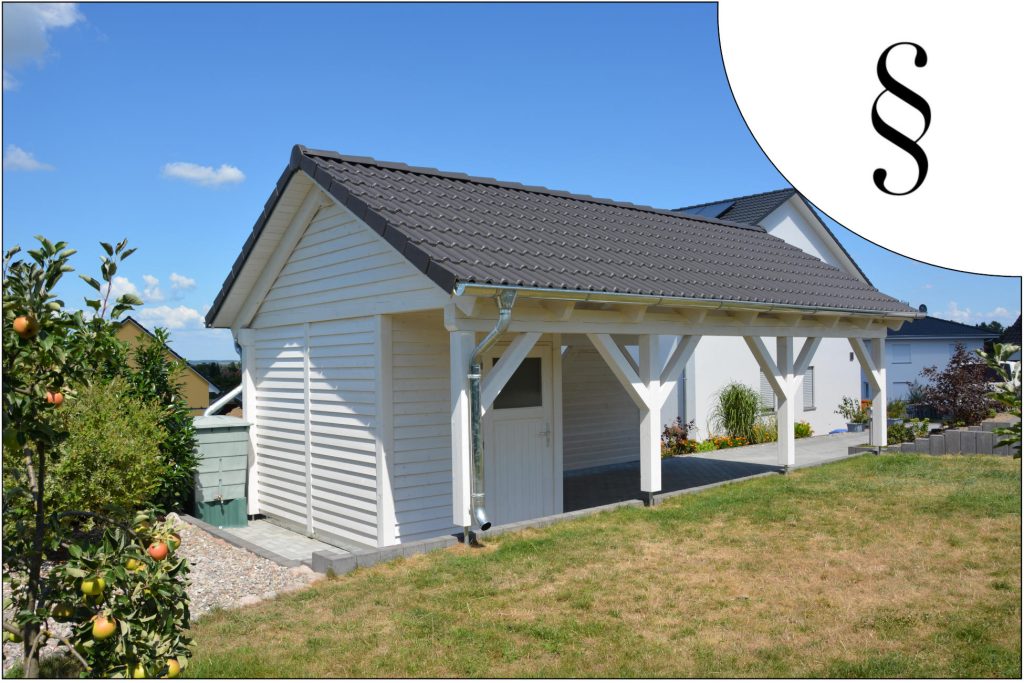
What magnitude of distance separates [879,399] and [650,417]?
6443mm

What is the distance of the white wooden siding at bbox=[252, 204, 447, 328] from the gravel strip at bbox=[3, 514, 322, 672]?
2.79 meters

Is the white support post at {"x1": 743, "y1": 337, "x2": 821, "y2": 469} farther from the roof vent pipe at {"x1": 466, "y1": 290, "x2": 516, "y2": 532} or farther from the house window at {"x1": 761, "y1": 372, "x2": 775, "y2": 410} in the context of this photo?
the house window at {"x1": 761, "y1": 372, "x2": 775, "y2": 410}

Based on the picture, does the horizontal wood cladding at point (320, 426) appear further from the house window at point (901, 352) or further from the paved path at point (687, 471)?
the house window at point (901, 352)

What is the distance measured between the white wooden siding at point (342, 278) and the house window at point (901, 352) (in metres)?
30.1

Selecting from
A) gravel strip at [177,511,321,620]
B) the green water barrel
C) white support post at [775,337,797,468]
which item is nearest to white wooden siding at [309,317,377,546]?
gravel strip at [177,511,321,620]

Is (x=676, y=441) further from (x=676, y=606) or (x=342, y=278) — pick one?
(x=676, y=606)

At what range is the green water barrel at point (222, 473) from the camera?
10.4 meters

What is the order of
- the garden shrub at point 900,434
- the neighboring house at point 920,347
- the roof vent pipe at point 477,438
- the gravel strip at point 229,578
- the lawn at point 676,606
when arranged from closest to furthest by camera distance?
the lawn at point 676,606 < the gravel strip at point 229,578 < the roof vent pipe at point 477,438 < the garden shrub at point 900,434 < the neighboring house at point 920,347

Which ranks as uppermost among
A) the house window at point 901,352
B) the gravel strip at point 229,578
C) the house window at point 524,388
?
the house window at point 901,352

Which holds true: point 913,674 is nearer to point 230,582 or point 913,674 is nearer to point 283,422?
point 230,582

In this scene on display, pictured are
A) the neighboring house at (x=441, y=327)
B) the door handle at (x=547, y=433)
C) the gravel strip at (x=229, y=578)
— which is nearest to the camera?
the gravel strip at (x=229, y=578)

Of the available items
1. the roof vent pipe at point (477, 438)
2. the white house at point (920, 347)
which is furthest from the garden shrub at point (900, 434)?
the white house at point (920, 347)

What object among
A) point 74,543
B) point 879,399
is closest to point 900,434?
point 879,399

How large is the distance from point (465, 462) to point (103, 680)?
4.29m
